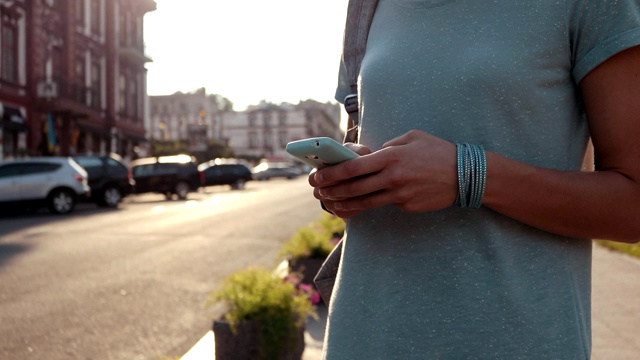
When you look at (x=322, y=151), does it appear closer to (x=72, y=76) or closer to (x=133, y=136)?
(x=72, y=76)

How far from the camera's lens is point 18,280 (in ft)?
27.1

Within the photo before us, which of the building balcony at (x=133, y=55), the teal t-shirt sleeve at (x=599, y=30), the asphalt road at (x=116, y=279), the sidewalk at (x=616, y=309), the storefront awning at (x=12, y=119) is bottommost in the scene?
the asphalt road at (x=116, y=279)

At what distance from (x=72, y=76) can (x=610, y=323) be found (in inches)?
1277

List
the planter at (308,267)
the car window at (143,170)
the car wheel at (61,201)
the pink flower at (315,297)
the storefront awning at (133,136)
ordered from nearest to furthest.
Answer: the pink flower at (315,297)
the planter at (308,267)
the car wheel at (61,201)
the car window at (143,170)
the storefront awning at (133,136)

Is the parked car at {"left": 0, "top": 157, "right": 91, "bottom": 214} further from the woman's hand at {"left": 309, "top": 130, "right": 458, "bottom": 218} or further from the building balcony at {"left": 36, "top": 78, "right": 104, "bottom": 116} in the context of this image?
the woman's hand at {"left": 309, "top": 130, "right": 458, "bottom": 218}

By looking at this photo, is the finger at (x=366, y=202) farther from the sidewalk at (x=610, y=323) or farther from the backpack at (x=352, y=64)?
the sidewalk at (x=610, y=323)

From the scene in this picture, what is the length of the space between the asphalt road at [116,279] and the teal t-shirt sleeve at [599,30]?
158 inches

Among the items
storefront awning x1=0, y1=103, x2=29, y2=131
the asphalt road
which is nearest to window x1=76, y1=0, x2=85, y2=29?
storefront awning x1=0, y1=103, x2=29, y2=131

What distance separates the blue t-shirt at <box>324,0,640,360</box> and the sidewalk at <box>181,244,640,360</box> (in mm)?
3751

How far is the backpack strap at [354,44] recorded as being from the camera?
1.46 meters

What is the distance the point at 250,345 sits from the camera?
4.34m

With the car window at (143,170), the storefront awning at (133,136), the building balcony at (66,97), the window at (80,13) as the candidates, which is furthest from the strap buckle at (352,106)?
the storefront awning at (133,136)

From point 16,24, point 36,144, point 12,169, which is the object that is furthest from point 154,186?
point 12,169

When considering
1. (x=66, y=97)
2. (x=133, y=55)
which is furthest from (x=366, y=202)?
(x=133, y=55)
